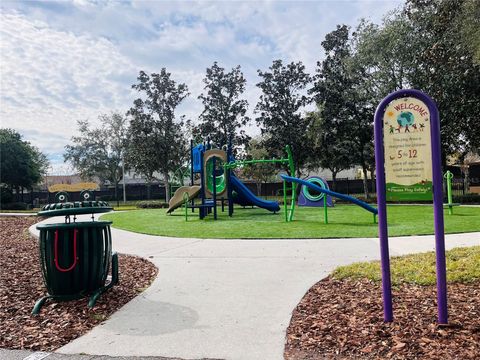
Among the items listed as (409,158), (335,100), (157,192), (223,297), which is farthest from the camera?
(157,192)

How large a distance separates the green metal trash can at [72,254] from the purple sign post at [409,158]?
3.28 metres

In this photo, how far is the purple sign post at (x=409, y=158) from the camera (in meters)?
3.90

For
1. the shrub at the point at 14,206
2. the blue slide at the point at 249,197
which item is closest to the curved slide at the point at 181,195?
the blue slide at the point at 249,197

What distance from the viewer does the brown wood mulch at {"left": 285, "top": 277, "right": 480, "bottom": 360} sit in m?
3.48

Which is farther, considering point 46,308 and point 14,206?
point 14,206

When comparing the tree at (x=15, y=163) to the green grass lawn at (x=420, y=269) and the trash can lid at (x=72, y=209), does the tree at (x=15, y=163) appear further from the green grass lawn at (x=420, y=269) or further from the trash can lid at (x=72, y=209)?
the green grass lawn at (x=420, y=269)

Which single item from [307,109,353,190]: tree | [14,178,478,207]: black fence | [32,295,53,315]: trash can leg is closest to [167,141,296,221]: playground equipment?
[32,295,53,315]: trash can leg

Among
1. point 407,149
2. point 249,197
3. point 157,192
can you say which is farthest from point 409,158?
point 157,192

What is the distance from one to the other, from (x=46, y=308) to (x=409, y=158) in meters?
4.33

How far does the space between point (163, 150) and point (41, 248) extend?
107 feet

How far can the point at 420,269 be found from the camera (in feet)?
19.1

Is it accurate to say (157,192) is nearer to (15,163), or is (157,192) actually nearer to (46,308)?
(15,163)

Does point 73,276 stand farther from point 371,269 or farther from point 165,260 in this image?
point 371,269

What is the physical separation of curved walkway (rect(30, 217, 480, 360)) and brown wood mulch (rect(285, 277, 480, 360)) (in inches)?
8.7
